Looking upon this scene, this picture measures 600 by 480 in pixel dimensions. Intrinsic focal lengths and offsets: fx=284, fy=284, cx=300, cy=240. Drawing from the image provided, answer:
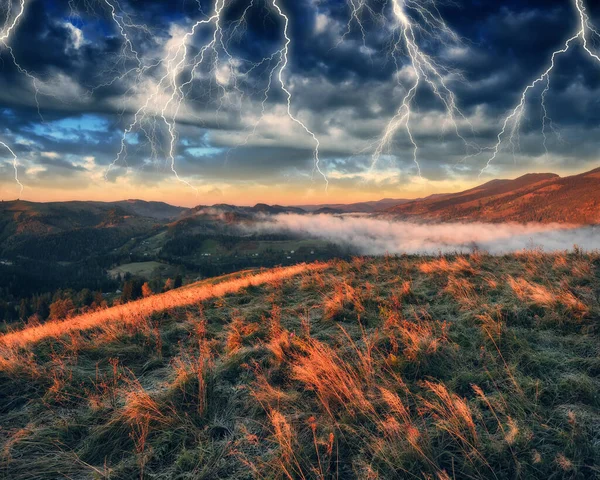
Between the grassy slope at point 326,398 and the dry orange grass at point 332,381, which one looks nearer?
the grassy slope at point 326,398

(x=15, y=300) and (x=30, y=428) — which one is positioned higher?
(x=30, y=428)

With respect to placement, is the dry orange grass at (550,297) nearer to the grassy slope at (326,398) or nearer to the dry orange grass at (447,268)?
the grassy slope at (326,398)

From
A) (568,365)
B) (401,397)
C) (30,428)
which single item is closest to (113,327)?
(30,428)

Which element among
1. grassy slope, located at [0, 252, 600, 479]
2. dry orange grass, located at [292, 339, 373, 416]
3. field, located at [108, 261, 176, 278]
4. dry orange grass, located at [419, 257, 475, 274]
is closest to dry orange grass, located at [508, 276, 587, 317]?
grassy slope, located at [0, 252, 600, 479]

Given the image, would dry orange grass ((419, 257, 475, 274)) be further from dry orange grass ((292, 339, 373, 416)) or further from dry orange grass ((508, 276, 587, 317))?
dry orange grass ((292, 339, 373, 416))

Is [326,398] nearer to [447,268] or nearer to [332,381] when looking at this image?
[332,381]

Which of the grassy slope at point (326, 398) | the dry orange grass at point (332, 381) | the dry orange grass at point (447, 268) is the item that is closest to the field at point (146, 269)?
the dry orange grass at point (447, 268)

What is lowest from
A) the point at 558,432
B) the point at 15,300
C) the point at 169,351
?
the point at 15,300

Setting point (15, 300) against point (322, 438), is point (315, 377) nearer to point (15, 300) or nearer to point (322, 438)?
point (322, 438)
